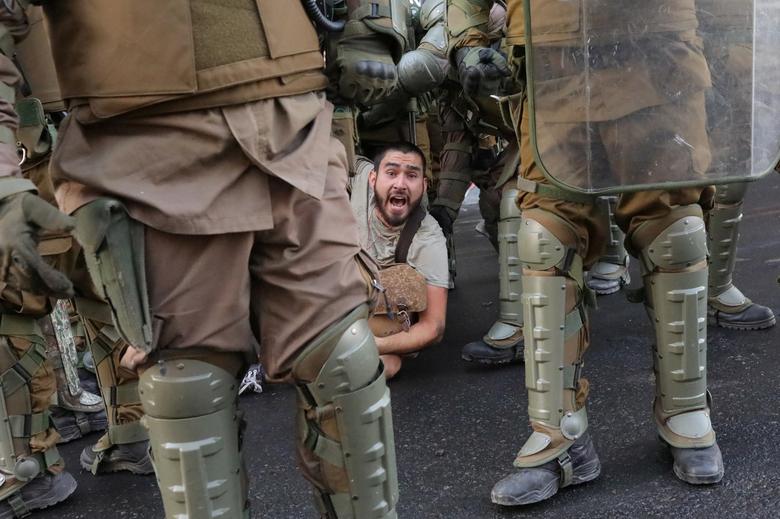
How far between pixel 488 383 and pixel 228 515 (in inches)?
73.8

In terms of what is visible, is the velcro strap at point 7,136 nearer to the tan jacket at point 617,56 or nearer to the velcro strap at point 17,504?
the tan jacket at point 617,56

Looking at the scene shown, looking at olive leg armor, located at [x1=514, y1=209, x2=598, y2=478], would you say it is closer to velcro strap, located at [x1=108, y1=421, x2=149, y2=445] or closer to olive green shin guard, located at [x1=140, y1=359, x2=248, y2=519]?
olive green shin guard, located at [x1=140, y1=359, x2=248, y2=519]

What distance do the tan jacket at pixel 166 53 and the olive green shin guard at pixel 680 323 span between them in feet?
4.01

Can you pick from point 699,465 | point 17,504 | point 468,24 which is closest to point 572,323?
point 699,465

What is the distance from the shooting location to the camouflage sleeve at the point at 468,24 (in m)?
3.34

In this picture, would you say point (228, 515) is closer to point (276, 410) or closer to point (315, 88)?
point (315, 88)

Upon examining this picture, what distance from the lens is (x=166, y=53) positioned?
1450 mm

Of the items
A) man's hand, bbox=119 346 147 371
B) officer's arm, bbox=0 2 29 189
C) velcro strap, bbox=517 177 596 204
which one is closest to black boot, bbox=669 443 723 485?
velcro strap, bbox=517 177 596 204

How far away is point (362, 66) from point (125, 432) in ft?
5.01

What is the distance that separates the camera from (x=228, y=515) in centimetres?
158

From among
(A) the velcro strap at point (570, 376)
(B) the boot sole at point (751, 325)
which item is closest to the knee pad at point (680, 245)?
(A) the velcro strap at point (570, 376)

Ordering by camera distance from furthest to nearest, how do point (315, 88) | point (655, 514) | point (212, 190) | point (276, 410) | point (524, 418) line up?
point (276, 410)
point (524, 418)
point (655, 514)
point (315, 88)
point (212, 190)

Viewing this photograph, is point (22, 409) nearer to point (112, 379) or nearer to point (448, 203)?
point (112, 379)

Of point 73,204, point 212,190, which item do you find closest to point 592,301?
point 212,190
